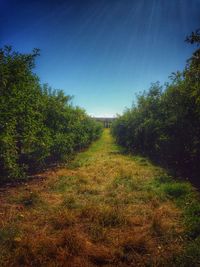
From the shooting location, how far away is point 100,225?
4449mm

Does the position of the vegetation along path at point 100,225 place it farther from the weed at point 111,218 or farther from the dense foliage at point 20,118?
the dense foliage at point 20,118

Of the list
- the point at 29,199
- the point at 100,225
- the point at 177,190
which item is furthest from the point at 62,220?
the point at 177,190

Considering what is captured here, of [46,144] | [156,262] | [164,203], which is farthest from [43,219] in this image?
[46,144]

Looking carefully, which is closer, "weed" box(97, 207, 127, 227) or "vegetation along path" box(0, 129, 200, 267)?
"vegetation along path" box(0, 129, 200, 267)

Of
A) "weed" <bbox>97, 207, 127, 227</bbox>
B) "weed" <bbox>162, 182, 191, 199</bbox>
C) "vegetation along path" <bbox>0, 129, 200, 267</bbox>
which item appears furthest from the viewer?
"weed" <bbox>162, 182, 191, 199</bbox>

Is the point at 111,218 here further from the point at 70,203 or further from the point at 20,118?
the point at 20,118

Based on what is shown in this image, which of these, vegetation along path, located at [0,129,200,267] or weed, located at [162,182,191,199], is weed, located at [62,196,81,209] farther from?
weed, located at [162,182,191,199]

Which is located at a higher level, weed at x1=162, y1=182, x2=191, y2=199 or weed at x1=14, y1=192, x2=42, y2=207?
weed at x1=162, y1=182, x2=191, y2=199

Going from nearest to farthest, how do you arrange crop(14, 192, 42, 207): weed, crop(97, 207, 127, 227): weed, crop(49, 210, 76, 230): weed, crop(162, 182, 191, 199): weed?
crop(49, 210, 76, 230): weed < crop(97, 207, 127, 227): weed < crop(14, 192, 42, 207): weed < crop(162, 182, 191, 199): weed

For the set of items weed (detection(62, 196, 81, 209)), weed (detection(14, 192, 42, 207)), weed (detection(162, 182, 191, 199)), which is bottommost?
weed (detection(14, 192, 42, 207))

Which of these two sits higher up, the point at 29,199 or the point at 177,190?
the point at 177,190

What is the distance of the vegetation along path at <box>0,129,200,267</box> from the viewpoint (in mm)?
3350

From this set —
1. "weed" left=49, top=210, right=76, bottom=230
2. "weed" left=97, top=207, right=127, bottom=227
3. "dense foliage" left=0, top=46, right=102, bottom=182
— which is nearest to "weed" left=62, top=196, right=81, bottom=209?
"weed" left=49, top=210, right=76, bottom=230

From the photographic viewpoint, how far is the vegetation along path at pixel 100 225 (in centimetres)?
335
